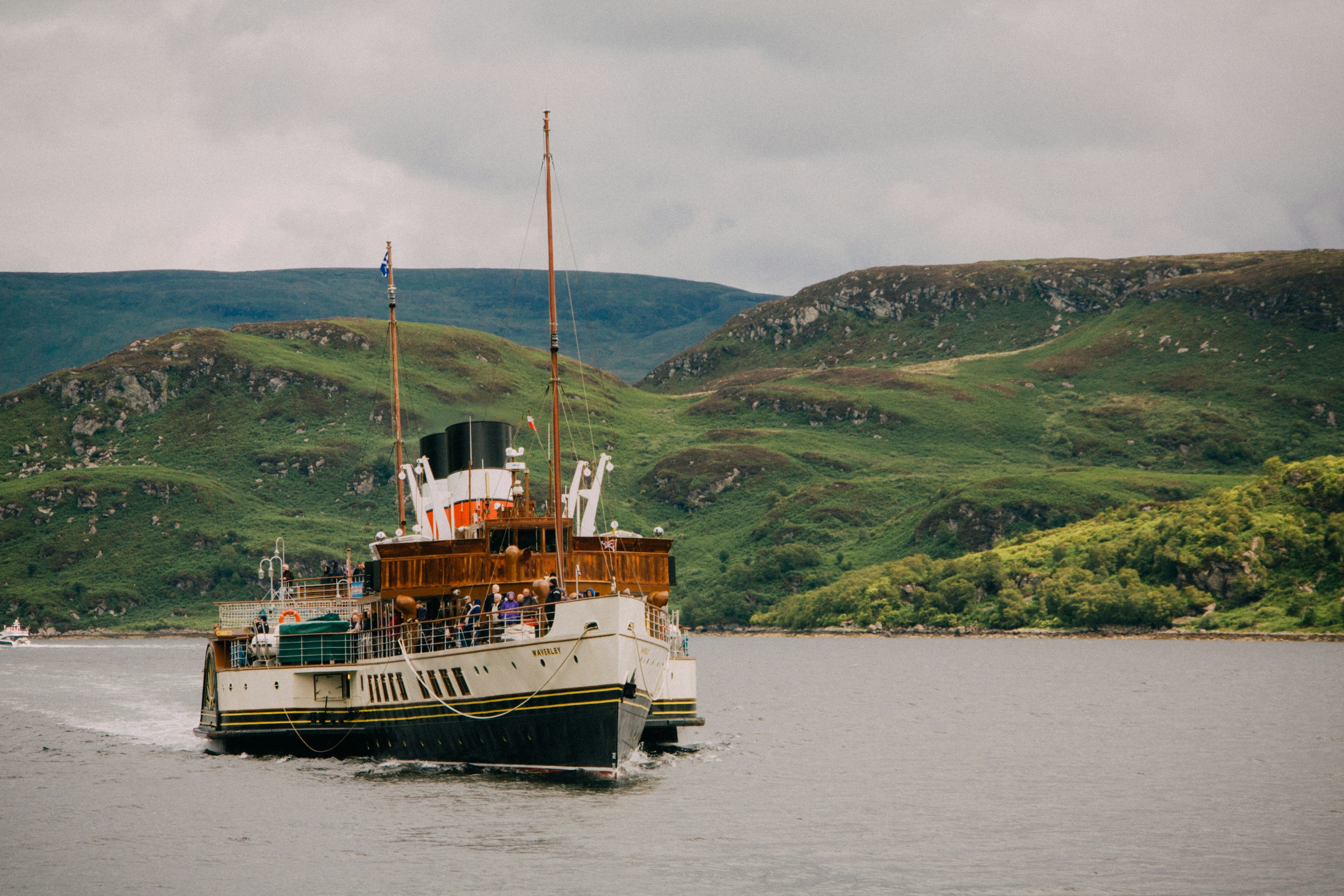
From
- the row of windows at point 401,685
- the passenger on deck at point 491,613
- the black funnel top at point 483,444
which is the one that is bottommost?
the row of windows at point 401,685

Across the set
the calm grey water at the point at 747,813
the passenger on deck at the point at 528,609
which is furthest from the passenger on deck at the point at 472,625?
the calm grey water at the point at 747,813

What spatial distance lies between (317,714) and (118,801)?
27.7 feet

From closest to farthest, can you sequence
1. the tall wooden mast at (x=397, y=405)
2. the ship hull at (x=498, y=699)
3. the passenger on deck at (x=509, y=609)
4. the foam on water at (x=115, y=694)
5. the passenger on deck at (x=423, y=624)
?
the ship hull at (x=498, y=699), the passenger on deck at (x=509, y=609), the passenger on deck at (x=423, y=624), the tall wooden mast at (x=397, y=405), the foam on water at (x=115, y=694)

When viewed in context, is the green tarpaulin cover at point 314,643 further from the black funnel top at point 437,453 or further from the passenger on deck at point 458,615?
the black funnel top at point 437,453

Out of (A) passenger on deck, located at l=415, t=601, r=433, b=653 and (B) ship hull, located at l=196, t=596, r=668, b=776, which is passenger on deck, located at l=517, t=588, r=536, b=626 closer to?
(B) ship hull, located at l=196, t=596, r=668, b=776

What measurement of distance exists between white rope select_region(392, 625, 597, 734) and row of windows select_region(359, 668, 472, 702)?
0.09 m

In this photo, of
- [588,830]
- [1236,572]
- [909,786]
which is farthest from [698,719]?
[1236,572]

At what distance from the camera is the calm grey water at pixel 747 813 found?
111 ft

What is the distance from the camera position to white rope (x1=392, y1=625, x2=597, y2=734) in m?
42.6

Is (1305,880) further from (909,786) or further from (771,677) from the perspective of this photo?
(771,677)

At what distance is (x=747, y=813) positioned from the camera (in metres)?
43.1

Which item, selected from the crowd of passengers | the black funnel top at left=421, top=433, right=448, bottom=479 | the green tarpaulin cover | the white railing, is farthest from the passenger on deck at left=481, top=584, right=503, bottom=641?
the black funnel top at left=421, top=433, right=448, bottom=479

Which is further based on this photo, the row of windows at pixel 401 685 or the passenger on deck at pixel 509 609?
the row of windows at pixel 401 685

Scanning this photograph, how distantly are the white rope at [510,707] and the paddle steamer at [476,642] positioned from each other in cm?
6
